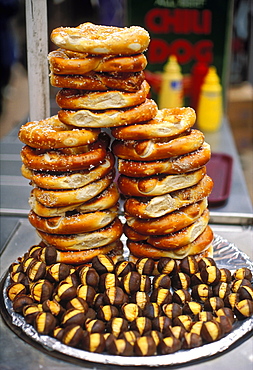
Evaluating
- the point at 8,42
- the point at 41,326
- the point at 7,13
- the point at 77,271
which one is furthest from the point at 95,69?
the point at 8,42

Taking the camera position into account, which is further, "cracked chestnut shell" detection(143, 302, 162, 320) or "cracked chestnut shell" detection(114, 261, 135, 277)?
"cracked chestnut shell" detection(114, 261, 135, 277)

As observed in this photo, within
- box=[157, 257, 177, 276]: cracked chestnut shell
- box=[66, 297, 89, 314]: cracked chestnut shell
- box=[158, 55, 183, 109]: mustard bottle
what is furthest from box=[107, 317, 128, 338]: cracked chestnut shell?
box=[158, 55, 183, 109]: mustard bottle

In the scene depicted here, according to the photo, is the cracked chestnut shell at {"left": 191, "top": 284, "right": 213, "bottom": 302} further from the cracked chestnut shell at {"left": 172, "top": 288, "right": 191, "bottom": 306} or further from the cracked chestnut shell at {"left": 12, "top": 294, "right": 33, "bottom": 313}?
the cracked chestnut shell at {"left": 12, "top": 294, "right": 33, "bottom": 313}

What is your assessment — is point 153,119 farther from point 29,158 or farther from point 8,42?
point 8,42

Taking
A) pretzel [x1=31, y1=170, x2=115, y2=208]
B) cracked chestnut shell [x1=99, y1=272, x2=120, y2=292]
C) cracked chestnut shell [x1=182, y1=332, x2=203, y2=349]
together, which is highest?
pretzel [x1=31, y1=170, x2=115, y2=208]

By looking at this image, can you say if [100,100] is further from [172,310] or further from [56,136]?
[172,310]

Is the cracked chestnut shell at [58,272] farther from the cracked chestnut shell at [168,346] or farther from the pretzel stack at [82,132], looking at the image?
the cracked chestnut shell at [168,346]

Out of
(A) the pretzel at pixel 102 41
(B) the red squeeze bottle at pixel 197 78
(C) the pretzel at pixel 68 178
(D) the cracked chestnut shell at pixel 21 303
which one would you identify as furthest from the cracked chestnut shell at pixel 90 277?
(B) the red squeeze bottle at pixel 197 78

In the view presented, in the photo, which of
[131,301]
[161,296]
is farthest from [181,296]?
[131,301]
